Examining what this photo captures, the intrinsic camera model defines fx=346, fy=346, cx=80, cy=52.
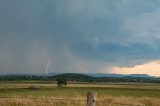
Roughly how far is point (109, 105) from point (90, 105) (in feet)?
25.6

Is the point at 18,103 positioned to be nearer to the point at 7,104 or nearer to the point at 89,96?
the point at 7,104

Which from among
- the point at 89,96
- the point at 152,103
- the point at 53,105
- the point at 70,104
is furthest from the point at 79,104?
the point at 89,96

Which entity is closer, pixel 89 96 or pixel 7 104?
pixel 89 96

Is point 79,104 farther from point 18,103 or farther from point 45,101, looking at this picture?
point 18,103

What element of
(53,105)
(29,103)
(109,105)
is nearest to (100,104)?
(109,105)

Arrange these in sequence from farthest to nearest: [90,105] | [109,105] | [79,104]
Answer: [79,104], [109,105], [90,105]

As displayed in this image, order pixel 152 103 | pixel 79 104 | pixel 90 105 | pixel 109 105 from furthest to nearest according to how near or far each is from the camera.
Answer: pixel 152 103 → pixel 79 104 → pixel 109 105 → pixel 90 105

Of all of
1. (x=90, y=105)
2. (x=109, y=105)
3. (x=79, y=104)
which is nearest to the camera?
(x=90, y=105)

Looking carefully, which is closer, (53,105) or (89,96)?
(89,96)

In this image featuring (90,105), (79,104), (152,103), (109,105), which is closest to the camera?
(90,105)

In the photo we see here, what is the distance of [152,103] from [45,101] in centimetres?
772

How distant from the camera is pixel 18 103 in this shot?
20.0 m

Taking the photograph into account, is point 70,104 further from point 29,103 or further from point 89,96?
point 89,96

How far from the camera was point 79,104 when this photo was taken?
803 inches
